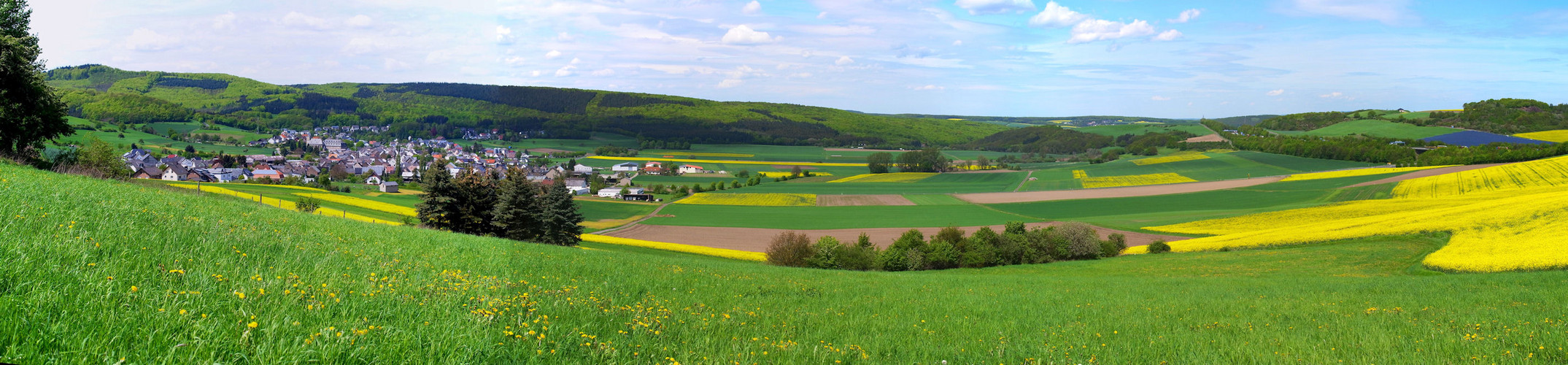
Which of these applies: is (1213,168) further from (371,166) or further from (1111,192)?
(371,166)

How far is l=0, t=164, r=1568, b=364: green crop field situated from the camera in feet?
12.6

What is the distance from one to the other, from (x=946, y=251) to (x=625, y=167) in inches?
2685

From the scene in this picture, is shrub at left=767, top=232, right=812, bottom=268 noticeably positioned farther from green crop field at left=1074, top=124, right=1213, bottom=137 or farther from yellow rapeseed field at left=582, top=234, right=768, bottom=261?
green crop field at left=1074, top=124, right=1213, bottom=137

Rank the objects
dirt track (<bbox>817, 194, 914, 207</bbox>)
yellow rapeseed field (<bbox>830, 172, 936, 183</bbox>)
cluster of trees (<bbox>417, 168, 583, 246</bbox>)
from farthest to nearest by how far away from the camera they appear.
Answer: yellow rapeseed field (<bbox>830, 172, 936, 183</bbox>)
dirt track (<bbox>817, 194, 914, 207</bbox>)
cluster of trees (<bbox>417, 168, 583, 246</bbox>)

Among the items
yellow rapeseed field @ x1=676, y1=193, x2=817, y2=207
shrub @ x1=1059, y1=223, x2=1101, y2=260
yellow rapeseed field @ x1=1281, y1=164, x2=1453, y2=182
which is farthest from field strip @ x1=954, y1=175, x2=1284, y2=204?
shrub @ x1=1059, y1=223, x2=1101, y2=260

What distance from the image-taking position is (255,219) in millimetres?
10852

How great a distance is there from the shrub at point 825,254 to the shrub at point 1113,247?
52.1ft

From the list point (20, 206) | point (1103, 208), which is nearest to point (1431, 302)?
point (20, 206)

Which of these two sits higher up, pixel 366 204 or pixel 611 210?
pixel 366 204

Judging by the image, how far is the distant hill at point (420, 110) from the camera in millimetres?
109938

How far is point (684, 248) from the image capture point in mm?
45062

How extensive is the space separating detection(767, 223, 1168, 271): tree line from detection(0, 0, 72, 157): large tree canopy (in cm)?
2973

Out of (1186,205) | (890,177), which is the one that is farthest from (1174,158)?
(1186,205)

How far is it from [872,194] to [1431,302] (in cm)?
7095
